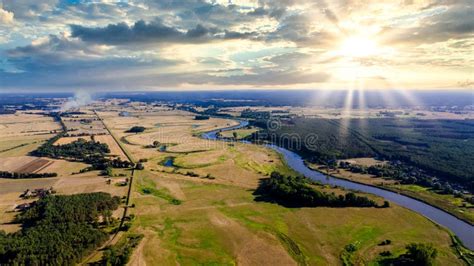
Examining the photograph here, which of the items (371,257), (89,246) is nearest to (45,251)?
(89,246)

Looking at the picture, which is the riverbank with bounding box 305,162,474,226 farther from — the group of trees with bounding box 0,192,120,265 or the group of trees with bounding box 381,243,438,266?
the group of trees with bounding box 0,192,120,265

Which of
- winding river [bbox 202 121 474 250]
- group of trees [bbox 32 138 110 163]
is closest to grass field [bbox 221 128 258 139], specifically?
winding river [bbox 202 121 474 250]

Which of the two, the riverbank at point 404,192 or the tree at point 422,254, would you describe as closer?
the tree at point 422,254

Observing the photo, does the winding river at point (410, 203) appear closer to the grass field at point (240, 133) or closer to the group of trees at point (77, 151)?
the grass field at point (240, 133)

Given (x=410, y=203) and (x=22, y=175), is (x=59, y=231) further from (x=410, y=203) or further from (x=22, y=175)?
(x=410, y=203)

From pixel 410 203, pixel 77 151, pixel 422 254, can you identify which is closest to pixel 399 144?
pixel 410 203

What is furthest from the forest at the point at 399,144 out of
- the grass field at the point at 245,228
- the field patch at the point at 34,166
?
the field patch at the point at 34,166

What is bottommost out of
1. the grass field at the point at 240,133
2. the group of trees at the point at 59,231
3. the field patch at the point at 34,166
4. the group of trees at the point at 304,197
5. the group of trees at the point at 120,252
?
the group of trees at the point at 120,252
